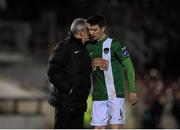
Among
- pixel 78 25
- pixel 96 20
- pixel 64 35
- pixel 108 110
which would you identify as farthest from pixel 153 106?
pixel 78 25

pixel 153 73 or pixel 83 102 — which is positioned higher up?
pixel 153 73

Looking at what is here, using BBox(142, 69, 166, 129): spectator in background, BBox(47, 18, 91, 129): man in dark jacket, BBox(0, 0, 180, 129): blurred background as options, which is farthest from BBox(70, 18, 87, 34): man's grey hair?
BBox(142, 69, 166, 129): spectator in background

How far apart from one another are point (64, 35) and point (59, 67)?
825 inches

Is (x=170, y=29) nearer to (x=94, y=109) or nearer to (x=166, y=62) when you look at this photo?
(x=166, y=62)

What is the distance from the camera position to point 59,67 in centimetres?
641

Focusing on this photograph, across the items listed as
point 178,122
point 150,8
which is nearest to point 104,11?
point 178,122

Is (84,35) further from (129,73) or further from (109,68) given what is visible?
(129,73)

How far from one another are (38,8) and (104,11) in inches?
532

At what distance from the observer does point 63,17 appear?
32219 millimetres

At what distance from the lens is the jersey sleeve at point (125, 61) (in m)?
6.52

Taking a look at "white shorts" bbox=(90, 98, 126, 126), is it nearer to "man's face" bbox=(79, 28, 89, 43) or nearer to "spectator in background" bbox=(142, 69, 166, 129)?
"man's face" bbox=(79, 28, 89, 43)

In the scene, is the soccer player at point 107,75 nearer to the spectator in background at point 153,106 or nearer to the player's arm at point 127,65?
the player's arm at point 127,65

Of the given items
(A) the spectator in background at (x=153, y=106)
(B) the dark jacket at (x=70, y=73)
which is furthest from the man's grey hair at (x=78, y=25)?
(A) the spectator in background at (x=153, y=106)

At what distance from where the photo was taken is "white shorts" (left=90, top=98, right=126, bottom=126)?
6.59m
